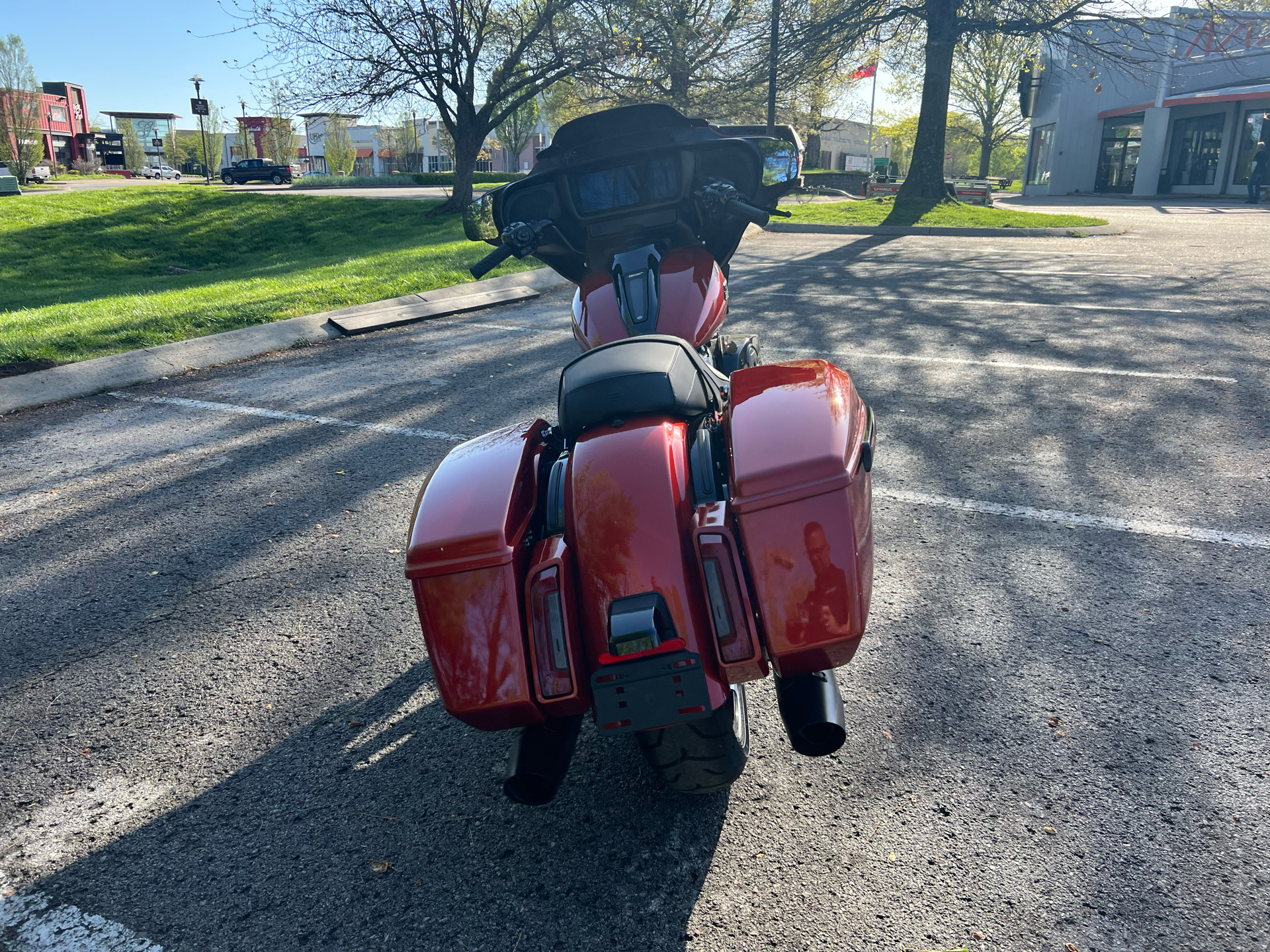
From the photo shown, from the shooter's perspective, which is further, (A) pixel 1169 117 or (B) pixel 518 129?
(B) pixel 518 129

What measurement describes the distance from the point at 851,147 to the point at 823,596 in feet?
307

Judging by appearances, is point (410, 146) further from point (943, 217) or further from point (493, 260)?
point (493, 260)

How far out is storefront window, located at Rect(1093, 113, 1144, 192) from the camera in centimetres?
3647

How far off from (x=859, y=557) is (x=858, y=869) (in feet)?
2.63

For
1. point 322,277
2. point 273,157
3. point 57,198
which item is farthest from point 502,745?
point 273,157

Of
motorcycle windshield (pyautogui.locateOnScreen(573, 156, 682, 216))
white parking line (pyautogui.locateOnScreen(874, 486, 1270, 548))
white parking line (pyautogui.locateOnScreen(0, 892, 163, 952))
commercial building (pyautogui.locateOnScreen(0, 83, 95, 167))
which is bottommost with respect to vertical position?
white parking line (pyautogui.locateOnScreen(0, 892, 163, 952))

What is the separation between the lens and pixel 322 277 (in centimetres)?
1165

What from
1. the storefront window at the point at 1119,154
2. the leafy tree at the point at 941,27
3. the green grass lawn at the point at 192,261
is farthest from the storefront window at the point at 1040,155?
the green grass lawn at the point at 192,261

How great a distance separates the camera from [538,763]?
5.82 feet

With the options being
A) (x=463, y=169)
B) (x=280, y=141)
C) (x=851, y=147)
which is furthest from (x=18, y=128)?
(x=851, y=147)

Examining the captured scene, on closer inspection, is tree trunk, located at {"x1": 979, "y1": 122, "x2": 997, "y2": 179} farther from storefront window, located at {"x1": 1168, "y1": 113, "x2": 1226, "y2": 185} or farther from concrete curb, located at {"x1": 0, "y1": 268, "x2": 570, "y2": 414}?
concrete curb, located at {"x1": 0, "y1": 268, "x2": 570, "y2": 414}

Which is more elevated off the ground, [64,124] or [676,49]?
[64,124]

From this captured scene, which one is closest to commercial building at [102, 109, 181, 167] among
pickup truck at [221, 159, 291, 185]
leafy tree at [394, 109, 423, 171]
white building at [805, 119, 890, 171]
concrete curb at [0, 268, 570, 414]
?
leafy tree at [394, 109, 423, 171]

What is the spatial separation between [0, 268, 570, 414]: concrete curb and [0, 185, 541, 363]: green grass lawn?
38cm
